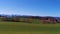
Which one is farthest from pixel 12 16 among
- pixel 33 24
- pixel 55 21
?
pixel 55 21

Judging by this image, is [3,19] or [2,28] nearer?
[3,19]

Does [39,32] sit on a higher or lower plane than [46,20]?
lower

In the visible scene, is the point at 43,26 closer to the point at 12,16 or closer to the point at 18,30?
the point at 18,30

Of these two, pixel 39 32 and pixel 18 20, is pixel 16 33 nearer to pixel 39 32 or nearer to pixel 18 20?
pixel 18 20

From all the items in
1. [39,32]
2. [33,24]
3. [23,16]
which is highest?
[23,16]

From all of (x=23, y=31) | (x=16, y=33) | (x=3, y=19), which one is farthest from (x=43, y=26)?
(x=3, y=19)

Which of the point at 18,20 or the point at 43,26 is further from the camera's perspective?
the point at 43,26
